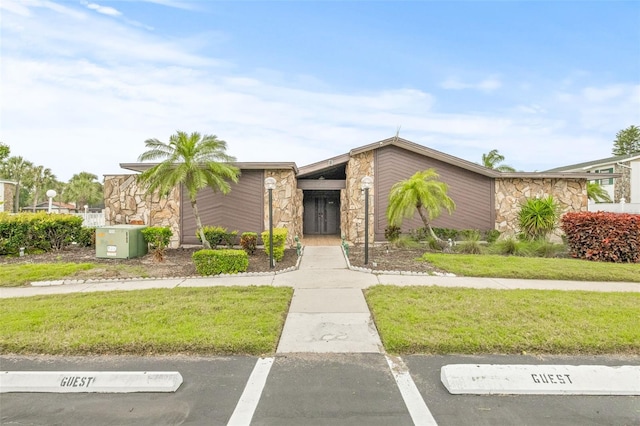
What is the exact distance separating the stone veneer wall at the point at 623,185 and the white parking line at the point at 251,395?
35564 millimetres

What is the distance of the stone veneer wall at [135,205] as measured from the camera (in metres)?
13.2

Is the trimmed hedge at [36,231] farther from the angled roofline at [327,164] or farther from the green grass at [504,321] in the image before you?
the green grass at [504,321]

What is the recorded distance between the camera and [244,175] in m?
13.0

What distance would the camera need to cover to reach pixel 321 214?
19391 millimetres

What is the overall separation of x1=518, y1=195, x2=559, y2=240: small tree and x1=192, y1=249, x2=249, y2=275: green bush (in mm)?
11225

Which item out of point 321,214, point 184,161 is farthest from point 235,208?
point 321,214

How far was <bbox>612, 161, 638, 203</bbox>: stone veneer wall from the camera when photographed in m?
27.6

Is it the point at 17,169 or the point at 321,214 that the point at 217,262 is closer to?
the point at 321,214

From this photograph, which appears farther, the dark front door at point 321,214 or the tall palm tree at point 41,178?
the tall palm tree at point 41,178

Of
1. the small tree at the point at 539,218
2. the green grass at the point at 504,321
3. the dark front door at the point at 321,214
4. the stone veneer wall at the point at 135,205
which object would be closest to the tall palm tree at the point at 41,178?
the stone veneer wall at the point at 135,205

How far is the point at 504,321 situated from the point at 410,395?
248cm

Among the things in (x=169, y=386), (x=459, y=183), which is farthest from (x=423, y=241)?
(x=169, y=386)

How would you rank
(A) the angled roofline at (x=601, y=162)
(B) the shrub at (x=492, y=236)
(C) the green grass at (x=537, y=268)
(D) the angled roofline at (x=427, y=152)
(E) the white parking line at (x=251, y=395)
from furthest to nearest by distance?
1. (A) the angled roofline at (x=601, y=162)
2. (B) the shrub at (x=492, y=236)
3. (D) the angled roofline at (x=427, y=152)
4. (C) the green grass at (x=537, y=268)
5. (E) the white parking line at (x=251, y=395)

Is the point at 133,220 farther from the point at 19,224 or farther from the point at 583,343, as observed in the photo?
the point at 583,343
